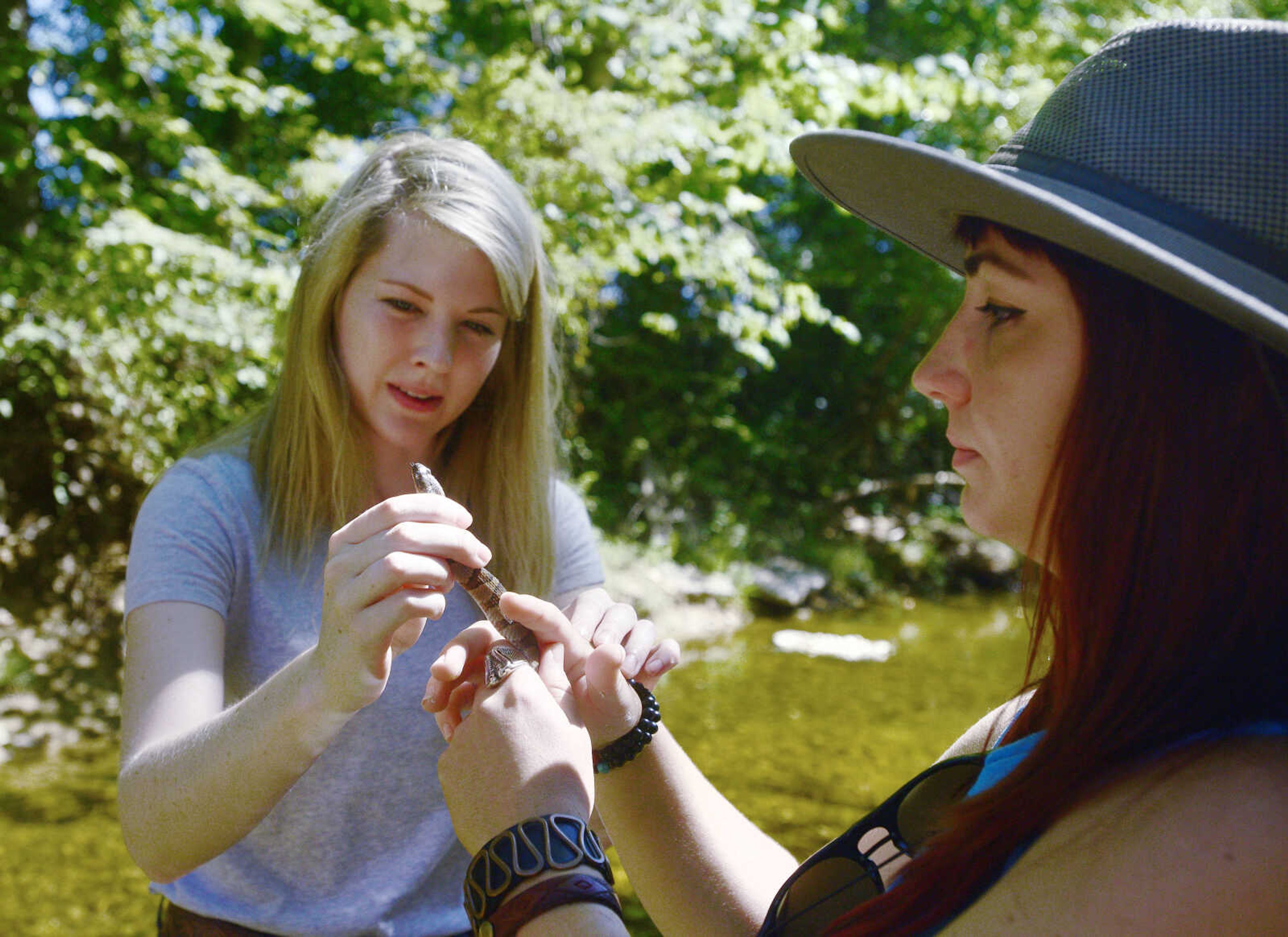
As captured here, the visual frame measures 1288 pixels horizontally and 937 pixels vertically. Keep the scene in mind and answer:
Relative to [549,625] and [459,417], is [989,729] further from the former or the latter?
[459,417]

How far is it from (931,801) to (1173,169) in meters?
0.93

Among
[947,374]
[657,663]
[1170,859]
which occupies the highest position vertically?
[947,374]

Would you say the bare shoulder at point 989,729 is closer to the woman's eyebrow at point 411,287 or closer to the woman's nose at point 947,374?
the woman's nose at point 947,374

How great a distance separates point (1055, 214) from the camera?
1.01m

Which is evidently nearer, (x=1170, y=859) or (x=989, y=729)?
(x=1170, y=859)

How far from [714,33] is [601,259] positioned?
7.89 ft

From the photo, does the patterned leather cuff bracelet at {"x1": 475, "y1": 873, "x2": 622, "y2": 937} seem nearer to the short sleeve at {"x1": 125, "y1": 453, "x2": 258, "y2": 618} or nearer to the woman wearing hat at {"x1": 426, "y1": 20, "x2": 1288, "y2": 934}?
the woman wearing hat at {"x1": 426, "y1": 20, "x2": 1288, "y2": 934}

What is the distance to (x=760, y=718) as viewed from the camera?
755 cm

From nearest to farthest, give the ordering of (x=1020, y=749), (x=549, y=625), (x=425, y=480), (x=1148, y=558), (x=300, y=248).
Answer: (x=1148, y=558)
(x=1020, y=749)
(x=549, y=625)
(x=425, y=480)
(x=300, y=248)

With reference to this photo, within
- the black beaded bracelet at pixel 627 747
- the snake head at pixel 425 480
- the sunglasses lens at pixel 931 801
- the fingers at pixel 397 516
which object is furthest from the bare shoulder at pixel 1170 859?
the snake head at pixel 425 480

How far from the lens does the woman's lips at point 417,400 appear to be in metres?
2.00

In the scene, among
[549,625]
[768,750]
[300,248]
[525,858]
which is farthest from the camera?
[768,750]

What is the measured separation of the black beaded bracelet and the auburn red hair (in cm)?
59

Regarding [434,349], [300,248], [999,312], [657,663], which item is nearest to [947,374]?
[999,312]
